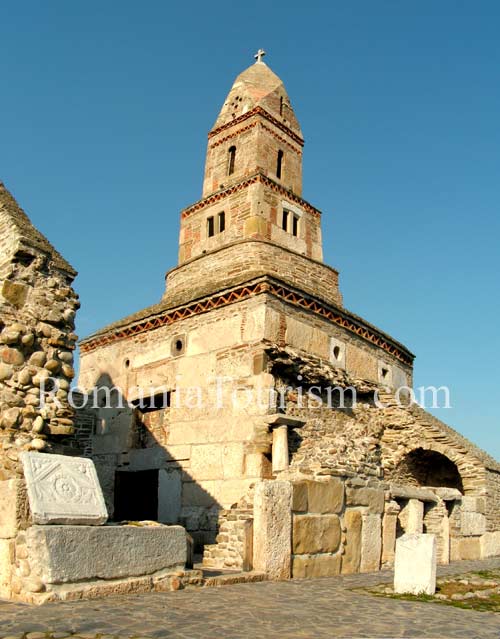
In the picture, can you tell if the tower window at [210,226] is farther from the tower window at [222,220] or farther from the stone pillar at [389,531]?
the stone pillar at [389,531]

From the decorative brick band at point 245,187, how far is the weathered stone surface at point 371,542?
887 cm

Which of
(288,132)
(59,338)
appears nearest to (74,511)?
(59,338)

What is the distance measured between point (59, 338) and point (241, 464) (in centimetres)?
530

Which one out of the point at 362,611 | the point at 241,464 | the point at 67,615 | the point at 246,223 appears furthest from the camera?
the point at 246,223

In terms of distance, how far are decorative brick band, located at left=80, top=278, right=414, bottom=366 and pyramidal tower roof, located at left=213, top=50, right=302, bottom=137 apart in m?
6.18

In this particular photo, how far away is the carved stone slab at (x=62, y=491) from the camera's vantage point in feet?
18.4

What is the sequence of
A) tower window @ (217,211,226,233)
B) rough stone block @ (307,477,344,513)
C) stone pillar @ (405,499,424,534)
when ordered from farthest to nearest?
tower window @ (217,211,226,233)
stone pillar @ (405,499,424,534)
rough stone block @ (307,477,344,513)

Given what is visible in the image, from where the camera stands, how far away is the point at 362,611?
566 centimetres

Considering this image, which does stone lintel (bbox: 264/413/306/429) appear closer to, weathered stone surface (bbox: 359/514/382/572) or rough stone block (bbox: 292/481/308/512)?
weathered stone surface (bbox: 359/514/382/572)

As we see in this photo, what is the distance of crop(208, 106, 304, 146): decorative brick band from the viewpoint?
652 inches

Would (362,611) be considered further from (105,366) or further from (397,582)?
(105,366)

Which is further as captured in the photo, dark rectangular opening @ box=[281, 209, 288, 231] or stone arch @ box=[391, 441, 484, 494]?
dark rectangular opening @ box=[281, 209, 288, 231]

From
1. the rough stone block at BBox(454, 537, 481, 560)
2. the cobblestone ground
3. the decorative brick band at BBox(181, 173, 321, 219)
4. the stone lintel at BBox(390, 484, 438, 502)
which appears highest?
the decorative brick band at BBox(181, 173, 321, 219)

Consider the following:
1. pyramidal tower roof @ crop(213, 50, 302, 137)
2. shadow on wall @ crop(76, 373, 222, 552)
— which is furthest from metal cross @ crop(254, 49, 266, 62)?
shadow on wall @ crop(76, 373, 222, 552)
